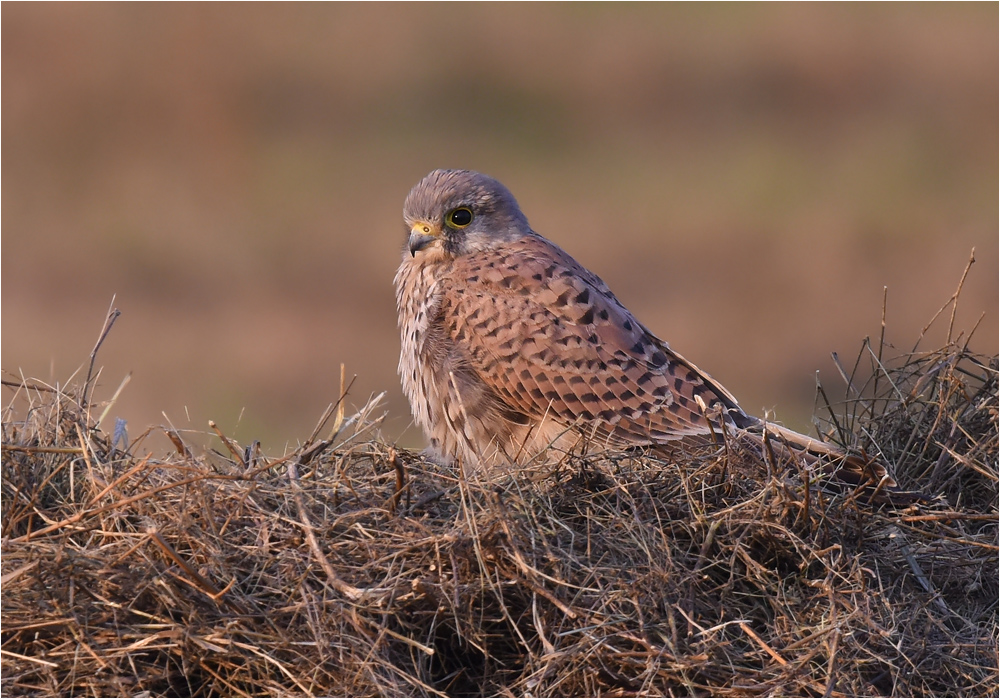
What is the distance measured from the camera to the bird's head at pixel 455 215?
3791 mm

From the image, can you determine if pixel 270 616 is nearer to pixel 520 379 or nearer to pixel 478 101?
pixel 520 379

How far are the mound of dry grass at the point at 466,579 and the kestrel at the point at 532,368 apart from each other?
0.64 m

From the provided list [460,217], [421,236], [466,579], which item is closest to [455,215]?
[460,217]

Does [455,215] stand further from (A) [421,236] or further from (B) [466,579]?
(B) [466,579]

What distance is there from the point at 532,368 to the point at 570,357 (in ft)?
0.40

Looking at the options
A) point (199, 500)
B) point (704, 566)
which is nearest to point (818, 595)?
point (704, 566)

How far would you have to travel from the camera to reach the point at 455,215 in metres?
3.82

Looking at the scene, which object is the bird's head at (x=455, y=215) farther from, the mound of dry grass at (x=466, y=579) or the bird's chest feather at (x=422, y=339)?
the mound of dry grass at (x=466, y=579)

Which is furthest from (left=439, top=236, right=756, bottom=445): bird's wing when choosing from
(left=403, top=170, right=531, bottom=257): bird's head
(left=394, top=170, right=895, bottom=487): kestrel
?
(left=403, top=170, right=531, bottom=257): bird's head

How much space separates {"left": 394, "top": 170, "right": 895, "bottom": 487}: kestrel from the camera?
3.32 meters

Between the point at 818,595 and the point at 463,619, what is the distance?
2.52 ft

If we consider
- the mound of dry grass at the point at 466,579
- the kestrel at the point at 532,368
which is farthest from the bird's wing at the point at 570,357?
the mound of dry grass at the point at 466,579

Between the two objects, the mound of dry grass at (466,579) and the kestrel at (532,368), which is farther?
the kestrel at (532,368)

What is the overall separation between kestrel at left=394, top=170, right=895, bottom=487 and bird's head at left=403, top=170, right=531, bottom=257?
67 millimetres
